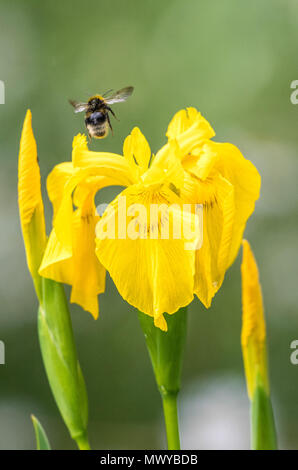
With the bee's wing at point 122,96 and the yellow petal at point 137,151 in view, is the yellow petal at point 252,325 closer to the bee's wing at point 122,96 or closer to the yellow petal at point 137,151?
the yellow petal at point 137,151

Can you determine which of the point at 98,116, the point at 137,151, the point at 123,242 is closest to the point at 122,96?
the point at 98,116

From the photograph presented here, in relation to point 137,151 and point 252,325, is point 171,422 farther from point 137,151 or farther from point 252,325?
point 137,151

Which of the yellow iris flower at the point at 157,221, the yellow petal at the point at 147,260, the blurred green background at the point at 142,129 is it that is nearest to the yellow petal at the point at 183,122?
the yellow iris flower at the point at 157,221

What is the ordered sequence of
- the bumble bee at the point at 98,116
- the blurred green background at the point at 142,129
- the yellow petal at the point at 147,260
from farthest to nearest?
the blurred green background at the point at 142,129 → the bumble bee at the point at 98,116 → the yellow petal at the point at 147,260

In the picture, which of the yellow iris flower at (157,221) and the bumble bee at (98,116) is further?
the bumble bee at (98,116)

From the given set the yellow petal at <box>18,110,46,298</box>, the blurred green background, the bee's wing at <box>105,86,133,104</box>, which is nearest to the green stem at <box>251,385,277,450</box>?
the yellow petal at <box>18,110,46,298</box>

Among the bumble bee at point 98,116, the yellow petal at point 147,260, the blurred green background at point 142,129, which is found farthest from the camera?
the blurred green background at point 142,129
